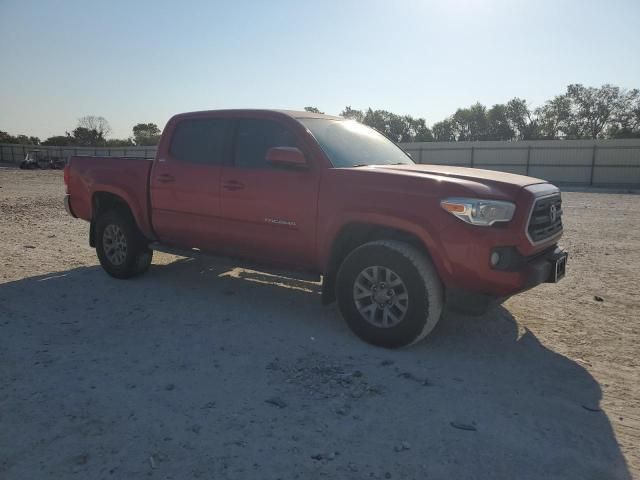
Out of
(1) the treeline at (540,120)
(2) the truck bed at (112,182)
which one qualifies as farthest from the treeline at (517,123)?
(2) the truck bed at (112,182)

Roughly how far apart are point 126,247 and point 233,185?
195 cm

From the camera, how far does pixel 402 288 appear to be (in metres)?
3.83

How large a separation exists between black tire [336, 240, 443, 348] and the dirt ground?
167 millimetres

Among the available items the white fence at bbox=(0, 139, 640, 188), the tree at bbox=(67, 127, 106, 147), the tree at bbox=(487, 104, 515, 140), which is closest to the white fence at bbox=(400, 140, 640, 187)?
the white fence at bbox=(0, 139, 640, 188)

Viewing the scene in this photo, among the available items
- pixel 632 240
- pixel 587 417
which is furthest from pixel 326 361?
pixel 632 240

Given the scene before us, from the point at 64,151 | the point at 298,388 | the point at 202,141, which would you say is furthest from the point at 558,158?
the point at 64,151

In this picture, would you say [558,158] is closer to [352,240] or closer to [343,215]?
[352,240]

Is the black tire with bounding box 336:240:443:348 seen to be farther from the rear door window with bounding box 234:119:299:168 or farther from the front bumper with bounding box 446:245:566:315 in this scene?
the rear door window with bounding box 234:119:299:168

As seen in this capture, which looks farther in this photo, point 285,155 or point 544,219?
point 285,155

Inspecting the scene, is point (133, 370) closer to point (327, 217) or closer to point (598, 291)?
point (327, 217)

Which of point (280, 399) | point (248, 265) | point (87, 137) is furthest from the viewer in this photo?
point (87, 137)

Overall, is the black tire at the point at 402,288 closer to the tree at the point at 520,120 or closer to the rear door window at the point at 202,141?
the rear door window at the point at 202,141

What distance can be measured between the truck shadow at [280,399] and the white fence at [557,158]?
21977 mm

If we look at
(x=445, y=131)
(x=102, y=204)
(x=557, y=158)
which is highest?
(x=445, y=131)
